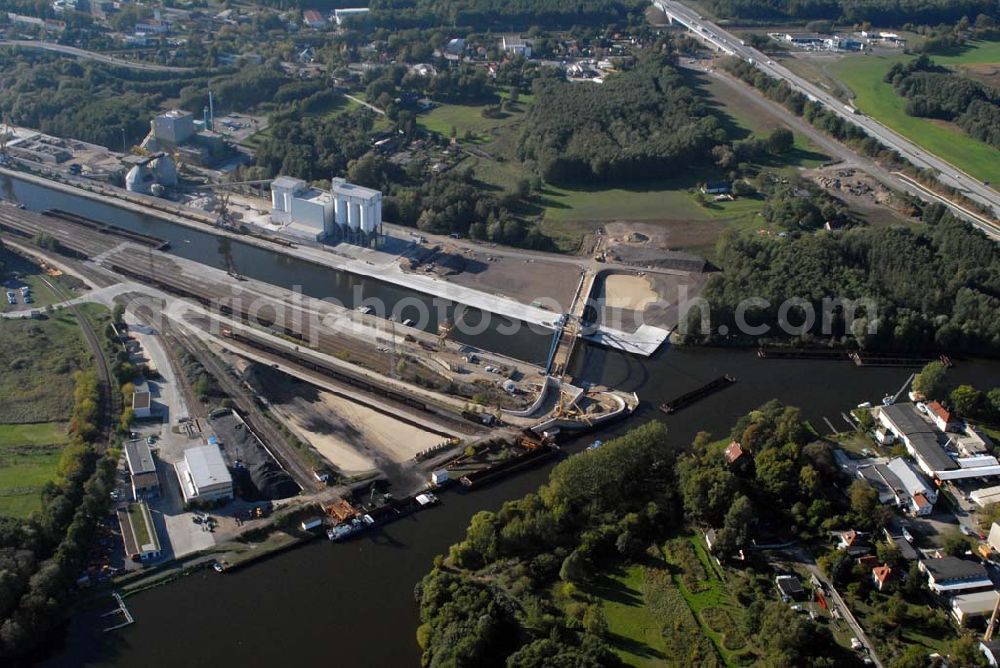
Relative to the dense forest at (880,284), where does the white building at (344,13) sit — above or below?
above

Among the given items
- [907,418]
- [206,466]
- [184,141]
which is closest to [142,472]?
[206,466]

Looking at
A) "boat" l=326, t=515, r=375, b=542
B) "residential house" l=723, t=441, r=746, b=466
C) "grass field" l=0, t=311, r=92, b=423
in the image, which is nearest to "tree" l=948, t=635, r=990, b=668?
"residential house" l=723, t=441, r=746, b=466

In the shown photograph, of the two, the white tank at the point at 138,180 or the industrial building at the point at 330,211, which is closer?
the industrial building at the point at 330,211

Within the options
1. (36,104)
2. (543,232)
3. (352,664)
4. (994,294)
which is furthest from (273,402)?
(36,104)

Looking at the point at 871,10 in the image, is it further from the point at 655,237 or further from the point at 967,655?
the point at 967,655

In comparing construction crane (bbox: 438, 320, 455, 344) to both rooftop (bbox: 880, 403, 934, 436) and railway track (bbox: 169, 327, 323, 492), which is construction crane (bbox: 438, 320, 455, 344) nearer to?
railway track (bbox: 169, 327, 323, 492)

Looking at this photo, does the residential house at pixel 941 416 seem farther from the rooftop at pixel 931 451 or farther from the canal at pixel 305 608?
the canal at pixel 305 608

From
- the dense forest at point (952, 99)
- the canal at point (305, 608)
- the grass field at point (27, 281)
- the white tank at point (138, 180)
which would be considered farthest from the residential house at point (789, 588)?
the dense forest at point (952, 99)

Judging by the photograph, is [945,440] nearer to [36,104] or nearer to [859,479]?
[859,479]
